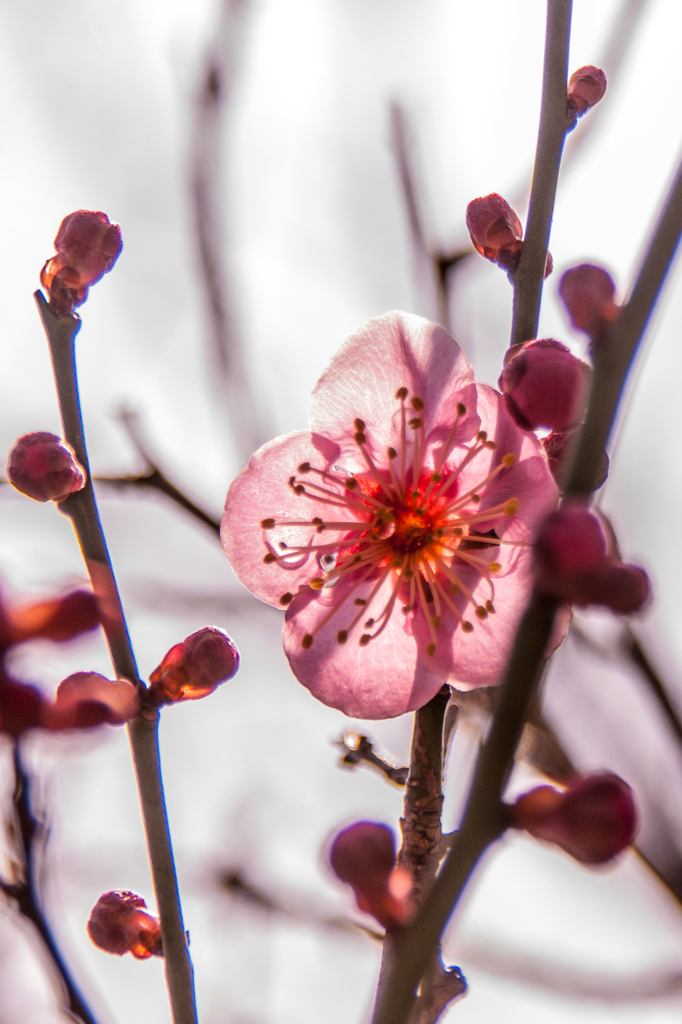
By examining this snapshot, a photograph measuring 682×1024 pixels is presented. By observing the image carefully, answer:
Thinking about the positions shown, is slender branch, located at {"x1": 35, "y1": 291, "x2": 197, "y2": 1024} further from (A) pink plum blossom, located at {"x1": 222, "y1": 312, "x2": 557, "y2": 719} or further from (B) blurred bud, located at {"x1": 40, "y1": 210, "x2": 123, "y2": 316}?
(A) pink plum blossom, located at {"x1": 222, "y1": 312, "x2": 557, "y2": 719}

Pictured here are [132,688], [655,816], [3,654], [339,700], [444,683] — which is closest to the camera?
[3,654]

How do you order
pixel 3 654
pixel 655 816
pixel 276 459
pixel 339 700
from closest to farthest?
pixel 3 654, pixel 339 700, pixel 276 459, pixel 655 816

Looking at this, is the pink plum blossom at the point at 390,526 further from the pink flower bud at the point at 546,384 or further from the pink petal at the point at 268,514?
the pink flower bud at the point at 546,384

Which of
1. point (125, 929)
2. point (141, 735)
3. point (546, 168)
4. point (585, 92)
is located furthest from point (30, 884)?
point (585, 92)

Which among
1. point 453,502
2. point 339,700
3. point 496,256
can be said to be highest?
→ point 496,256

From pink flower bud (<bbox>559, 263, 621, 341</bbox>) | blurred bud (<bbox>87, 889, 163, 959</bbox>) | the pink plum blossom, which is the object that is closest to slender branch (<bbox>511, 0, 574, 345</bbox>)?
the pink plum blossom

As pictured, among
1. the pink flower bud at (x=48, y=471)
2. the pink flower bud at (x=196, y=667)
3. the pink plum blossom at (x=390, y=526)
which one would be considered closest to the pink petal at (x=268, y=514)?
the pink plum blossom at (x=390, y=526)

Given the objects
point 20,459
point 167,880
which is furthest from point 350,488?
point 167,880

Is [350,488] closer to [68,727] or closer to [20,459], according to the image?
[20,459]
